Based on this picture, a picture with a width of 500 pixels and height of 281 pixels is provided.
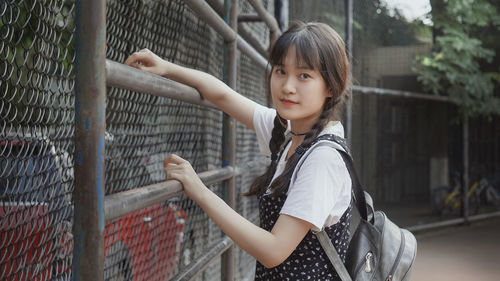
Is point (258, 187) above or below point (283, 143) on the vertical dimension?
below

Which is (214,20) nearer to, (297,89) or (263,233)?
(297,89)

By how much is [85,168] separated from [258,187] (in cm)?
87

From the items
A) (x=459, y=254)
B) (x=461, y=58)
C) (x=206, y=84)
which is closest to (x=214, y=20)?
(x=206, y=84)

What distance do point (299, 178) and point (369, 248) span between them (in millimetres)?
390

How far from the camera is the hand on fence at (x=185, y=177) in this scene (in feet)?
5.91

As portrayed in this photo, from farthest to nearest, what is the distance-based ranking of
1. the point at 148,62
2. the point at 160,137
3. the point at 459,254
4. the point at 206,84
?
1. the point at 459,254
2. the point at 160,137
3. the point at 206,84
4. the point at 148,62

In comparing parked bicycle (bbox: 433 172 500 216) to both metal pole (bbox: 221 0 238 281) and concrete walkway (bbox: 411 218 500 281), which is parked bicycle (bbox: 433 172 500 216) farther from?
metal pole (bbox: 221 0 238 281)

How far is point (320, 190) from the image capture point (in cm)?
171

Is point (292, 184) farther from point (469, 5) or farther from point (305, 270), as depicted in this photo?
point (469, 5)

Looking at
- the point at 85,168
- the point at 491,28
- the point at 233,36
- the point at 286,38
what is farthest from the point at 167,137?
the point at 491,28

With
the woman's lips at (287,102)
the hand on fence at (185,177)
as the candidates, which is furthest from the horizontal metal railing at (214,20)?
the hand on fence at (185,177)

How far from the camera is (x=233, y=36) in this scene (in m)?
2.84

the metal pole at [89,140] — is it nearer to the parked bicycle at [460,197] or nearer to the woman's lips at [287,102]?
the woman's lips at [287,102]

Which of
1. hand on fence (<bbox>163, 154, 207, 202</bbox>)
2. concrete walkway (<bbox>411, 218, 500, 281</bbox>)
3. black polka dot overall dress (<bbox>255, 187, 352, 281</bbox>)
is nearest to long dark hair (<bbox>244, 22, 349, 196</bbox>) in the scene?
black polka dot overall dress (<bbox>255, 187, 352, 281</bbox>)
